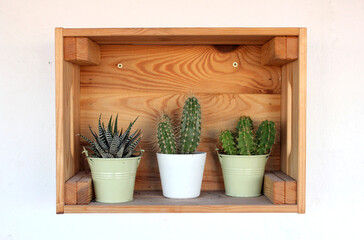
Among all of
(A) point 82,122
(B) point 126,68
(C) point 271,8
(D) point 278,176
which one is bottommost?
(D) point 278,176

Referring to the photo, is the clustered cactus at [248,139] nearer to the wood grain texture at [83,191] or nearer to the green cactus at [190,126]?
the green cactus at [190,126]

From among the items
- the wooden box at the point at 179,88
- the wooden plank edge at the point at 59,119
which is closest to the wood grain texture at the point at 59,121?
the wooden plank edge at the point at 59,119

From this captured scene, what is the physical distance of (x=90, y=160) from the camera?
3.08 feet

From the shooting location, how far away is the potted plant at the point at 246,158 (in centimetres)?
98

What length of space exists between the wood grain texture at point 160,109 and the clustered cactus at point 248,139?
0.05m

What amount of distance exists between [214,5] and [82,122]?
0.41 meters

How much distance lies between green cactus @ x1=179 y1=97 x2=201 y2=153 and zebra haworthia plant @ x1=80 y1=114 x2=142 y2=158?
9cm

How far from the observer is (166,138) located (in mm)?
958

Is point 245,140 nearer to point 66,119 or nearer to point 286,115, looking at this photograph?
point 286,115

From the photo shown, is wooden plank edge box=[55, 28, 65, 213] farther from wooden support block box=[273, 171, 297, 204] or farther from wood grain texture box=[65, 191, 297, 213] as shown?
wooden support block box=[273, 171, 297, 204]

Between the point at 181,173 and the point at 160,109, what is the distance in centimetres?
17

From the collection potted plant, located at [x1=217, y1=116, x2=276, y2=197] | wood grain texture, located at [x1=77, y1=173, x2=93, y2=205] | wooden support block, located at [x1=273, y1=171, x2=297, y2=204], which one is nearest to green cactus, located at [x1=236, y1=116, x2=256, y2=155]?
potted plant, located at [x1=217, y1=116, x2=276, y2=197]
